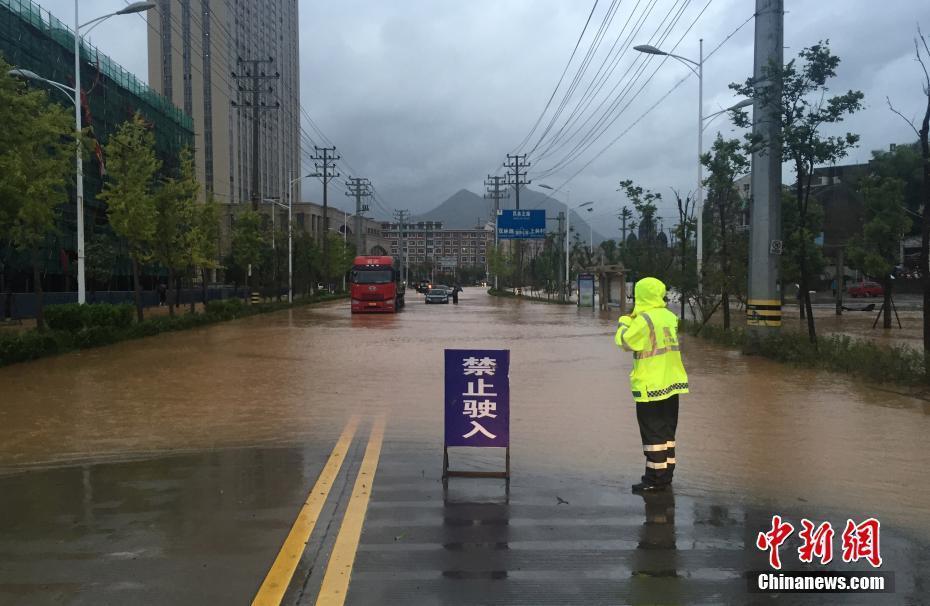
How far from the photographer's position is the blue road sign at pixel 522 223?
2114 inches

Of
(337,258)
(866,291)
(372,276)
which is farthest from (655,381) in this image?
(337,258)

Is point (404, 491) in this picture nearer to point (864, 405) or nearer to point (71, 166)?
point (864, 405)

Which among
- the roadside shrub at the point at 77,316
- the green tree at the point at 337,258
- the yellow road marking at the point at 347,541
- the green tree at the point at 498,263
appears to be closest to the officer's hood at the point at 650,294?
the yellow road marking at the point at 347,541

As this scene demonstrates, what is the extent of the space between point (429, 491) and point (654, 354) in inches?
80.6

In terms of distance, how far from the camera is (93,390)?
37.5 feet

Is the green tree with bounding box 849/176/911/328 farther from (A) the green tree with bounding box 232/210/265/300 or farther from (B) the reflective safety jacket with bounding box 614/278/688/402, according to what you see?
(A) the green tree with bounding box 232/210/265/300

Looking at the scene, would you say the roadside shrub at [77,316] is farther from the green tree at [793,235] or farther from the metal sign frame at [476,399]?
the green tree at [793,235]

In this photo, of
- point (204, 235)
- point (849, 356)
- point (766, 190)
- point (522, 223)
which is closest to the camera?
point (849, 356)

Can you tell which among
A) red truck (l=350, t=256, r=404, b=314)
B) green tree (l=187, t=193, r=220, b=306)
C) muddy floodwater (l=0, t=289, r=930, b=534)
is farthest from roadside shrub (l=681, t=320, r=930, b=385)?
red truck (l=350, t=256, r=404, b=314)

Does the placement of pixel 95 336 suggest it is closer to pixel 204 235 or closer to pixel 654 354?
pixel 204 235

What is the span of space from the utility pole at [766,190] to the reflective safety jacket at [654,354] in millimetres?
11025

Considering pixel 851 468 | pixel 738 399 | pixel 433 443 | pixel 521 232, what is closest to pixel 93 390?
pixel 433 443

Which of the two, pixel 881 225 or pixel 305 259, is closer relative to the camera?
pixel 881 225

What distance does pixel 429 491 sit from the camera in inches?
232
